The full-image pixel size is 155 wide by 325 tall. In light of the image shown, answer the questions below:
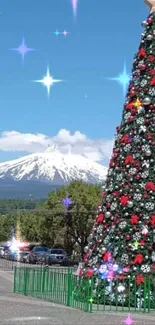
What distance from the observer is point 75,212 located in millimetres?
53125

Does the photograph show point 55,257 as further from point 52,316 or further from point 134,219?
point 52,316

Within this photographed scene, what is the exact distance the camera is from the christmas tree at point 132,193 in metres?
12.0

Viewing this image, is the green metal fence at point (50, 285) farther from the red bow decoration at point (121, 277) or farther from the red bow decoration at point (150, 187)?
the red bow decoration at point (150, 187)

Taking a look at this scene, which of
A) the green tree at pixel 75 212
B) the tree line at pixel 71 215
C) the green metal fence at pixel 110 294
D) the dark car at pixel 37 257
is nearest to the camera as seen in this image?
the green metal fence at pixel 110 294

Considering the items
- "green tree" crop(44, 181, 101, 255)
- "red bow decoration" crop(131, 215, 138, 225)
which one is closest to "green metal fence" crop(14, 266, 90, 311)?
"red bow decoration" crop(131, 215, 138, 225)

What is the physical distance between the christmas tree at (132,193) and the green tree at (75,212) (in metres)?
39.9

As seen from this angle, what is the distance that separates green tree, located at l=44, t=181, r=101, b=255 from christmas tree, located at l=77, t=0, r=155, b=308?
3991cm

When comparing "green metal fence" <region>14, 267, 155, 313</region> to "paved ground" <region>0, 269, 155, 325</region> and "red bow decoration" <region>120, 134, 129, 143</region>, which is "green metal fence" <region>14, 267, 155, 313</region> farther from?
"red bow decoration" <region>120, 134, 129, 143</region>

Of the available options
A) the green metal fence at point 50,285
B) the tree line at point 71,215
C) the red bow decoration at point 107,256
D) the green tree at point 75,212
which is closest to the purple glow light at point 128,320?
the green metal fence at point 50,285

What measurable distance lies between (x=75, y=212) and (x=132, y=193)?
41010mm

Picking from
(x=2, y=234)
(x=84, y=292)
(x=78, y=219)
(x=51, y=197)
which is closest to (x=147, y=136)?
(x=84, y=292)

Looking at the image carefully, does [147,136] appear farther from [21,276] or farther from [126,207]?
[21,276]

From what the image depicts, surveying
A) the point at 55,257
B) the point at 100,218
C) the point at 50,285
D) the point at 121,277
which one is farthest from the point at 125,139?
the point at 55,257

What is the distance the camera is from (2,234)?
13400 centimetres
